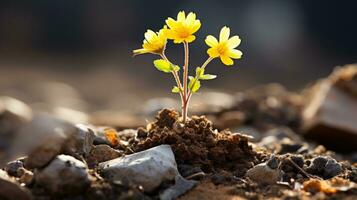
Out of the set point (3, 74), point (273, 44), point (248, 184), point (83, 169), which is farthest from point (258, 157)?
point (273, 44)

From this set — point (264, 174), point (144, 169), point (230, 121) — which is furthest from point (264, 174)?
point (230, 121)

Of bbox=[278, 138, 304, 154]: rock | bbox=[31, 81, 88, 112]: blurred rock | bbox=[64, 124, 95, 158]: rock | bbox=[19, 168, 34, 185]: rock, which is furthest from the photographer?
bbox=[31, 81, 88, 112]: blurred rock

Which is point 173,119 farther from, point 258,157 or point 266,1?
point 266,1

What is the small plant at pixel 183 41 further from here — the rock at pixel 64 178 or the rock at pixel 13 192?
the rock at pixel 13 192

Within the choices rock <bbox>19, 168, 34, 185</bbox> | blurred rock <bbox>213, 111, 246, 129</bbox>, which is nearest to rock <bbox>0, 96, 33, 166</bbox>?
blurred rock <bbox>213, 111, 246, 129</bbox>

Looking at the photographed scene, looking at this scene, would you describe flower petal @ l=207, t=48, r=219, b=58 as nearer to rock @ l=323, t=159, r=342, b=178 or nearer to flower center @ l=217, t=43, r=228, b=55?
flower center @ l=217, t=43, r=228, b=55
